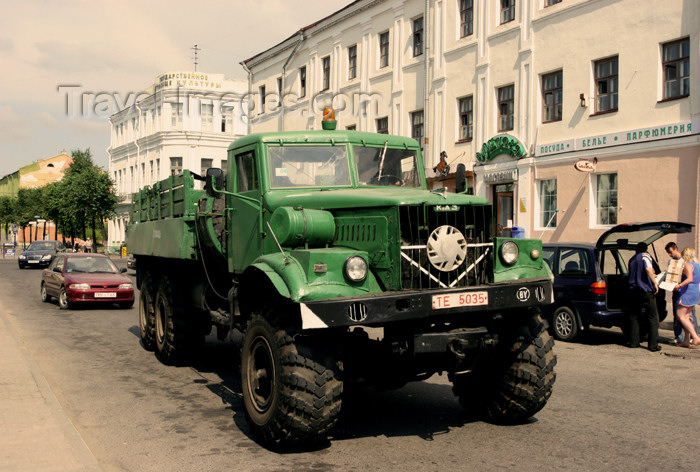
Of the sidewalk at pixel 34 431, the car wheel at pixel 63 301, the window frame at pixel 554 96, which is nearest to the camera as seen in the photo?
the sidewalk at pixel 34 431

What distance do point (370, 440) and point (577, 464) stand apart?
1657 mm

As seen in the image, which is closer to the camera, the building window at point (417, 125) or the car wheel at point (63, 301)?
the car wheel at point (63, 301)

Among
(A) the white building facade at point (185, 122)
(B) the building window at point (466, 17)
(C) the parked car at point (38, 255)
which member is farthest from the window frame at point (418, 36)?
(A) the white building facade at point (185, 122)

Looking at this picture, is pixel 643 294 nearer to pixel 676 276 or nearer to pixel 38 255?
pixel 676 276

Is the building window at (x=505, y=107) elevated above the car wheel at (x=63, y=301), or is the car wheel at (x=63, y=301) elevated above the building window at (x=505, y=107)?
the building window at (x=505, y=107)

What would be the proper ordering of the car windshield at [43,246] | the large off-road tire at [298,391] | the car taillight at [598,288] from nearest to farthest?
the large off-road tire at [298,391]
the car taillight at [598,288]
the car windshield at [43,246]

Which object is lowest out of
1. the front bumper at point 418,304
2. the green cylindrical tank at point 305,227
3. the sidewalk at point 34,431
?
the sidewalk at point 34,431

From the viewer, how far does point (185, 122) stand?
194 feet

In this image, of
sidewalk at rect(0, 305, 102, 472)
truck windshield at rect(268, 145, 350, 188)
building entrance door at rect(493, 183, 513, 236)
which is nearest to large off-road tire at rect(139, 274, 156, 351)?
sidewalk at rect(0, 305, 102, 472)

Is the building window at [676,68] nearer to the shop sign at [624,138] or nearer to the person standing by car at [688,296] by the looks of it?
the shop sign at [624,138]

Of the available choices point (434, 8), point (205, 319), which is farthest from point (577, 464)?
point (434, 8)

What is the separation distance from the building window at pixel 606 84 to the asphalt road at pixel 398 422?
421 inches

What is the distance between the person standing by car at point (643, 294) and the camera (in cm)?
1135

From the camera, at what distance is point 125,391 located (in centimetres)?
809
